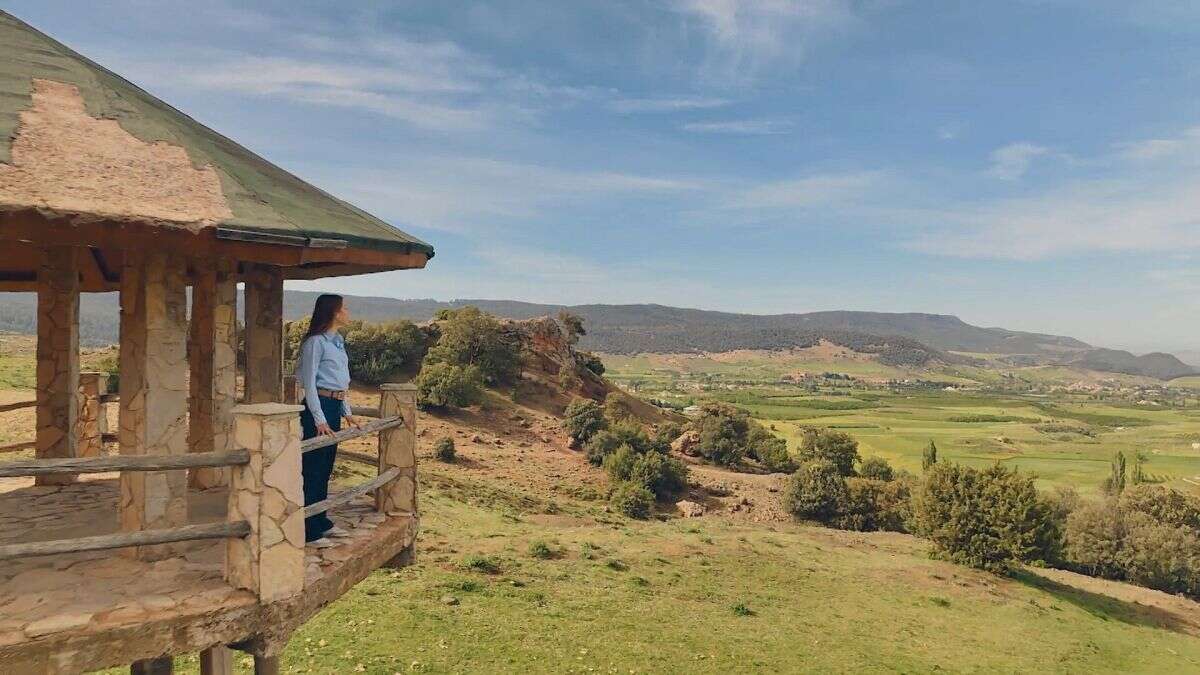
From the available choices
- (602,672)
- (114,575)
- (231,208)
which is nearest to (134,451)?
(114,575)

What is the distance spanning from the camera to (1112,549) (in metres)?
35.9

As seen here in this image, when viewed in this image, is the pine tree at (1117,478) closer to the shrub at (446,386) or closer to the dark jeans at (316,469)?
the shrub at (446,386)

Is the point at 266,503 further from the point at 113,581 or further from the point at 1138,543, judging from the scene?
the point at 1138,543

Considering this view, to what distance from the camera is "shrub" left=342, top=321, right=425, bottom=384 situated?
4375 centimetres

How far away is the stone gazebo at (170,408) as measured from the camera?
409cm

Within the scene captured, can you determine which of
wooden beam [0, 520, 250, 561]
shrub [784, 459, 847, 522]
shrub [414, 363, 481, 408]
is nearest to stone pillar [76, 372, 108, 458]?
wooden beam [0, 520, 250, 561]

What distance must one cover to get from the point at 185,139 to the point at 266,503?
3.14 m

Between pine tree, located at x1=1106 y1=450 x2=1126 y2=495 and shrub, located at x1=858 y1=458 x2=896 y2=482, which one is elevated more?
shrub, located at x1=858 y1=458 x2=896 y2=482

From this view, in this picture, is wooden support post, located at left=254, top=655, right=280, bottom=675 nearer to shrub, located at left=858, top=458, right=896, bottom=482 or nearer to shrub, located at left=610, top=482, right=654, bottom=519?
shrub, located at left=610, top=482, right=654, bottom=519

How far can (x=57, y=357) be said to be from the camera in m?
8.12

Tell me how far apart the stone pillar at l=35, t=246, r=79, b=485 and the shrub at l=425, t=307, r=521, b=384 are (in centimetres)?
3824

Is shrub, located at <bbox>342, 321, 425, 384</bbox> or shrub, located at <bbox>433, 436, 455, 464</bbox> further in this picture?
shrub, located at <bbox>342, 321, 425, 384</bbox>

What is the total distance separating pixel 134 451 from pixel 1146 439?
148 meters

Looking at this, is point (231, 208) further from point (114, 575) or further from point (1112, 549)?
point (1112, 549)
